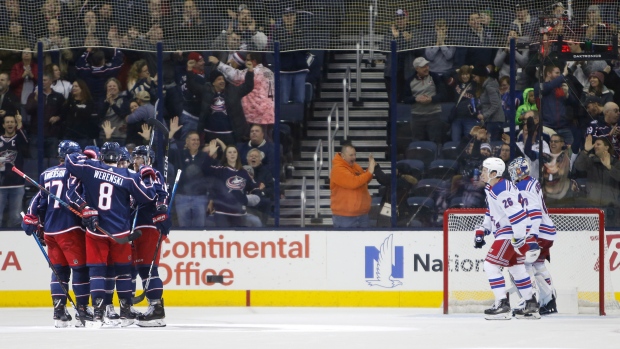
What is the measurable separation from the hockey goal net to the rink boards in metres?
0.43

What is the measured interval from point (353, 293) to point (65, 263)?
332 cm

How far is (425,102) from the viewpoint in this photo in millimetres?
12734

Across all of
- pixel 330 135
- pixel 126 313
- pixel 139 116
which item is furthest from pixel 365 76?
pixel 126 313

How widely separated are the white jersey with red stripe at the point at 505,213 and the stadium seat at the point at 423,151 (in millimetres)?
1526

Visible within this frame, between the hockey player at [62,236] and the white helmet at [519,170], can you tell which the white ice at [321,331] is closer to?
the hockey player at [62,236]

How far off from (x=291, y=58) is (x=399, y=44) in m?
1.11

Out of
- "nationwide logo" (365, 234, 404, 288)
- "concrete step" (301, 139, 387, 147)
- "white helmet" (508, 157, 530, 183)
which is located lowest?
"nationwide logo" (365, 234, 404, 288)

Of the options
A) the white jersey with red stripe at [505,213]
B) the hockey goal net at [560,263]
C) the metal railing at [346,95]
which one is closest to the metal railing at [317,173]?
the metal railing at [346,95]

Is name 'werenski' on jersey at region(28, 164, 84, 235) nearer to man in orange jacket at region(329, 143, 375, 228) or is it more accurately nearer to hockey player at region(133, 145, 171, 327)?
hockey player at region(133, 145, 171, 327)

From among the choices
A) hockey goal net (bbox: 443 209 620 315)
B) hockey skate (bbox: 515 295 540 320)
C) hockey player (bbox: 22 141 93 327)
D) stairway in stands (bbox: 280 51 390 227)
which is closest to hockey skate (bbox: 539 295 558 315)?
hockey goal net (bbox: 443 209 620 315)

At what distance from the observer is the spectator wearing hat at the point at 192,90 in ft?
42.1

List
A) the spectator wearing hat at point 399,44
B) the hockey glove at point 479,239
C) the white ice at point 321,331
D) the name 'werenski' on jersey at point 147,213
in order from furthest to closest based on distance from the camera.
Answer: the spectator wearing hat at point 399,44
the hockey glove at point 479,239
the name 'werenski' on jersey at point 147,213
the white ice at point 321,331

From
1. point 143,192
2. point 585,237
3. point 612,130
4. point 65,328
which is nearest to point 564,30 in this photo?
point 612,130

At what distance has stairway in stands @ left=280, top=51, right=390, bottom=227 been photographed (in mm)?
12875
